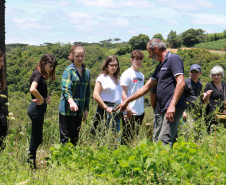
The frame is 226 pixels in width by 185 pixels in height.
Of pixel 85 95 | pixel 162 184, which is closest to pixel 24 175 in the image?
pixel 162 184

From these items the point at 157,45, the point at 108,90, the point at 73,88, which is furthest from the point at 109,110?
the point at 157,45

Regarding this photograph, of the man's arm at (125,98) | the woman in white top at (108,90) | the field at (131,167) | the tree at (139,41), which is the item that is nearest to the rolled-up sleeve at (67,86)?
the woman in white top at (108,90)

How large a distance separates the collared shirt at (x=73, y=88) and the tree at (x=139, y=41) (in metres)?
90.5

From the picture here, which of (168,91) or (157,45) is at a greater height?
(157,45)

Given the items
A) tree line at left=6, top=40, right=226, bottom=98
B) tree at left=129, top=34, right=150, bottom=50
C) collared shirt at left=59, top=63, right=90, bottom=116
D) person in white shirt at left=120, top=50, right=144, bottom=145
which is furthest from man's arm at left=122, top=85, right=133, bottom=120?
tree at left=129, top=34, right=150, bottom=50

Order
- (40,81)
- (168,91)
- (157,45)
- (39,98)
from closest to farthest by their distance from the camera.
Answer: (168,91), (157,45), (39,98), (40,81)

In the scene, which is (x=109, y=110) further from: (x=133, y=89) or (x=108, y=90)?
(x=133, y=89)

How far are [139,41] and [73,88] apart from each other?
93.2 m

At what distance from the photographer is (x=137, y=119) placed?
5004 millimetres

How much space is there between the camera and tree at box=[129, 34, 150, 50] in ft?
309

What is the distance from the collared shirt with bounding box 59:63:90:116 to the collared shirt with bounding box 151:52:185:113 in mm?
1163

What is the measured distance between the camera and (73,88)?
14.1ft

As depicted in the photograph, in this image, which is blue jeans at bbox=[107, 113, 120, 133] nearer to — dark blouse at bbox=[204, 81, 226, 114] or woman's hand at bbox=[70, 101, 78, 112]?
woman's hand at bbox=[70, 101, 78, 112]

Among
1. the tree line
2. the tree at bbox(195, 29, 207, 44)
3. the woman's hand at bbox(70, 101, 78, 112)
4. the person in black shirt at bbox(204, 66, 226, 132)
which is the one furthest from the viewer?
the tree at bbox(195, 29, 207, 44)
